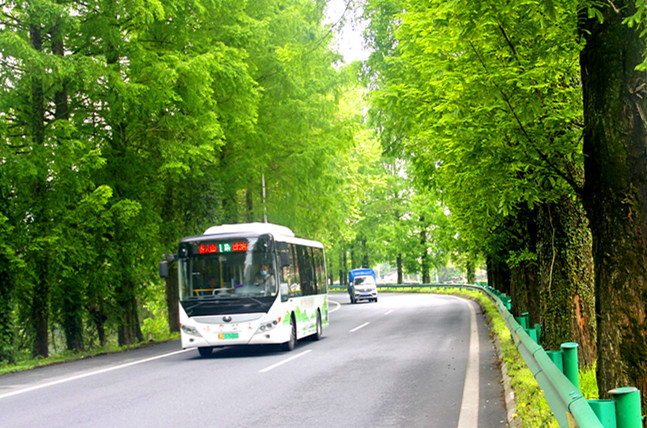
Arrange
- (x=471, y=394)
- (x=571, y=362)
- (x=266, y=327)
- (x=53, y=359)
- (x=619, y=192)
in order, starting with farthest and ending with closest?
(x=53, y=359)
(x=266, y=327)
(x=471, y=394)
(x=619, y=192)
(x=571, y=362)

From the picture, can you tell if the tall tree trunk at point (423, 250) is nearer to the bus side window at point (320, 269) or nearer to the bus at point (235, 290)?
the bus side window at point (320, 269)

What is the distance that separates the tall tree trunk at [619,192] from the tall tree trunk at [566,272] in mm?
4847

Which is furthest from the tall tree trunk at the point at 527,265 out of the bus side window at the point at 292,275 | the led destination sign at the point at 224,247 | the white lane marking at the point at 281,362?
the led destination sign at the point at 224,247

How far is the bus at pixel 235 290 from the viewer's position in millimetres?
15773

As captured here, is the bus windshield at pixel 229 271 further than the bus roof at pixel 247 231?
No

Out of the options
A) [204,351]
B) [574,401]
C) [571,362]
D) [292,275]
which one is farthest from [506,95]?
[204,351]

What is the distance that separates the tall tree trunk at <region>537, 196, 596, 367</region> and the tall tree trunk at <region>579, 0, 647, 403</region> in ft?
15.9

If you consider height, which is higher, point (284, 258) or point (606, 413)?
point (284, 258)

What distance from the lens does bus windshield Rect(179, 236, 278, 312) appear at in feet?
52.7

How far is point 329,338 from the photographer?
784 inches

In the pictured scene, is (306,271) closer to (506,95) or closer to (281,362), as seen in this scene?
→ (281,362)

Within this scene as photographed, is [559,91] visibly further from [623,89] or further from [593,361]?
[593,361]

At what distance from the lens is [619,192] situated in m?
5.92

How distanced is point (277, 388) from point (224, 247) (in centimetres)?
619
